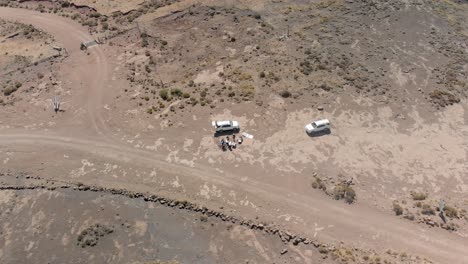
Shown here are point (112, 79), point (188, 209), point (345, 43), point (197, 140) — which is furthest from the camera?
point (345, 43)

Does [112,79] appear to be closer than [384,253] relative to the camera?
No

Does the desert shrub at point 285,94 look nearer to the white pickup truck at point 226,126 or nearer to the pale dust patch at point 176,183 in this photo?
the white pickup truck at point 226,126

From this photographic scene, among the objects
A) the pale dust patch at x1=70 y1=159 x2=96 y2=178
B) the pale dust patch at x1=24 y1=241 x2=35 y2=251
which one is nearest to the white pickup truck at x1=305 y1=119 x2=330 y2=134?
the pale dust patch at x1=70 y1=159 x2=96 y2=178

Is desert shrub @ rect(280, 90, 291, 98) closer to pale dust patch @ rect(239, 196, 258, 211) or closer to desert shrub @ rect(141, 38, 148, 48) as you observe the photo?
pale dust patch @ rect(239, 196, 258, 211)

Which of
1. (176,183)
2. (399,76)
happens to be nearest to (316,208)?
(176,183)

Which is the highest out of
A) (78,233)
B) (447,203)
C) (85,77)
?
(85,77)

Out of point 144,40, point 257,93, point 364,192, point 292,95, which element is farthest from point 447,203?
point 144,40

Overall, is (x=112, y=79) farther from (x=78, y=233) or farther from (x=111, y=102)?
(x=78, y=233)
